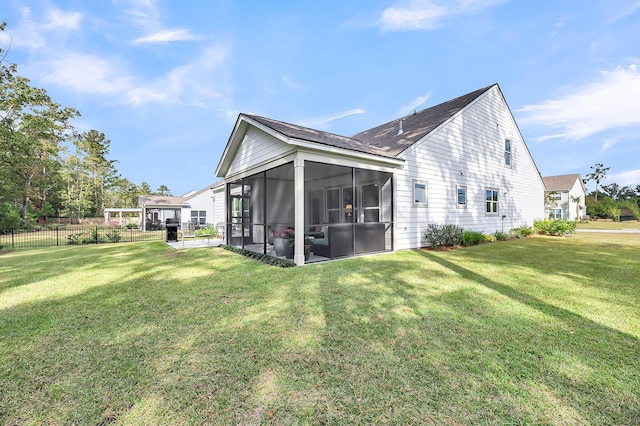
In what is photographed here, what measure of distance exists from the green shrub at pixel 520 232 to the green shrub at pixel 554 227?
98cm

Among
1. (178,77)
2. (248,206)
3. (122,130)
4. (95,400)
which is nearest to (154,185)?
(122,130)

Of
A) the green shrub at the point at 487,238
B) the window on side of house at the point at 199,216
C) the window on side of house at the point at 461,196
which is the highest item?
the window on side of house at the point at 461,196

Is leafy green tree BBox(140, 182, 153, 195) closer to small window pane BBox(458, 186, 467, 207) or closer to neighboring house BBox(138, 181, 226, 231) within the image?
neighboring house BBox(138, 181, 226, 231)

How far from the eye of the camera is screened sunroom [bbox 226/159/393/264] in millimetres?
7586

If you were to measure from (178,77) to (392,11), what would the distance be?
1403cm

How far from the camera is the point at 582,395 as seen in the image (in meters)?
1.93

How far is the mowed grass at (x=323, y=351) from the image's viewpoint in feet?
5.99

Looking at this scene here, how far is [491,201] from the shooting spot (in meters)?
12.7

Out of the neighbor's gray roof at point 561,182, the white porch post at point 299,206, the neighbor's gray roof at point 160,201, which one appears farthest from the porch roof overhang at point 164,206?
the neighbor's gray roof at point 561,182

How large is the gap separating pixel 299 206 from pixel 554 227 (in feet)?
51.8

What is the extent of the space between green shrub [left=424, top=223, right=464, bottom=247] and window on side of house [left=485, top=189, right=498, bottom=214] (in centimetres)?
375

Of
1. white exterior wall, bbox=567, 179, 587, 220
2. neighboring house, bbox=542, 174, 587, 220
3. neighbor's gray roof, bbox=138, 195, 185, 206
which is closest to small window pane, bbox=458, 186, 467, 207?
neighbor's gray roof, bbox=138, 195, 185, 206

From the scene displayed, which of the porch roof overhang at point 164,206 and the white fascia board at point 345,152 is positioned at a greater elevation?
the white fascia board at point 345,152

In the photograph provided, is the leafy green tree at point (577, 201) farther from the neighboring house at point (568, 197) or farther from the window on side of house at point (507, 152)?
the window on side of house at point (507, 152)
